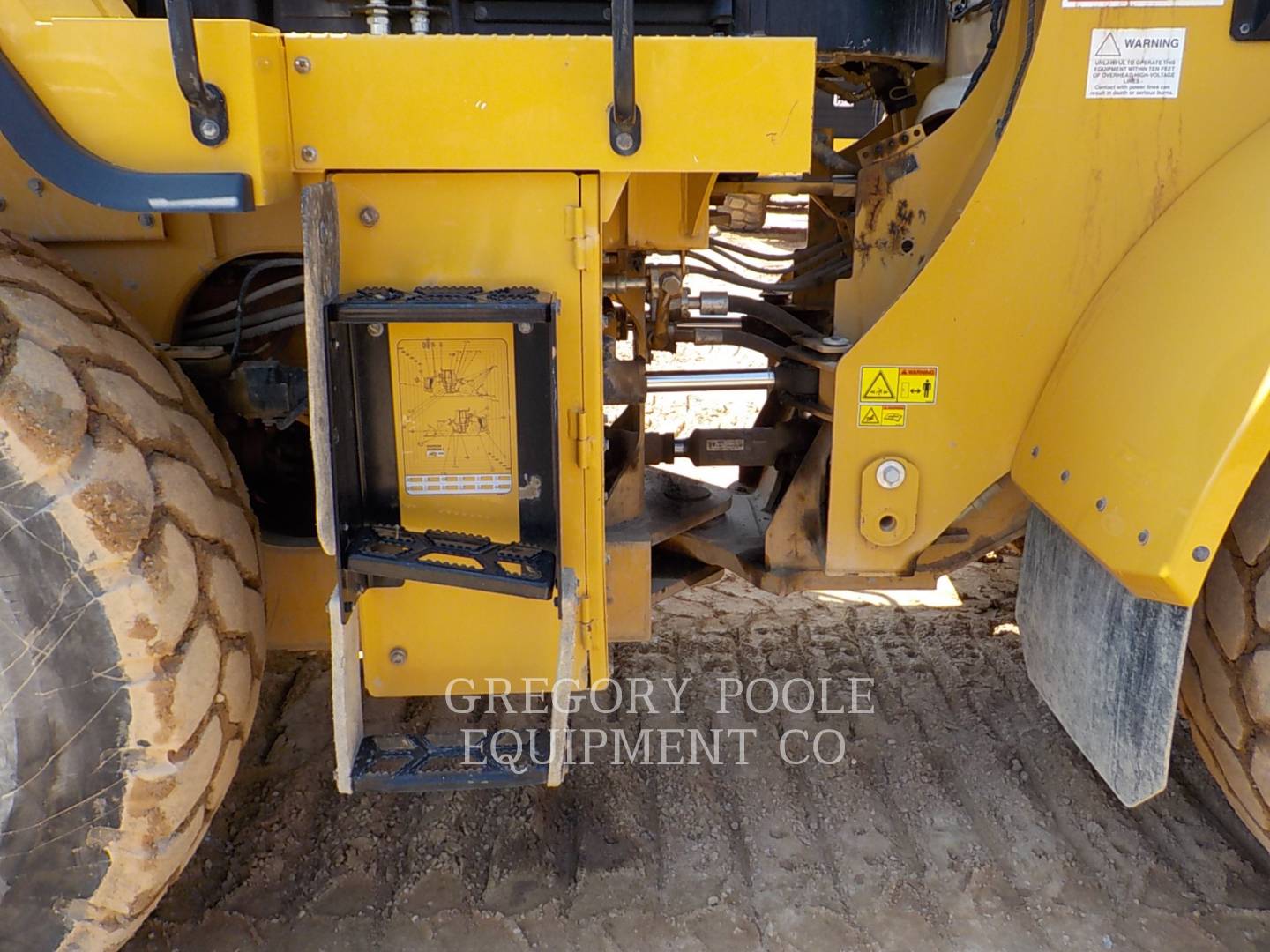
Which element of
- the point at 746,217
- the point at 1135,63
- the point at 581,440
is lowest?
the point at 581,440

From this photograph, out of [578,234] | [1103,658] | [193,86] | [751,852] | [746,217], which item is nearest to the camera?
[193,86]

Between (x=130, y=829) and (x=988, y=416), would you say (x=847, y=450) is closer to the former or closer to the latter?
(x=988, y=416)

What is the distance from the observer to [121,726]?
146 cm

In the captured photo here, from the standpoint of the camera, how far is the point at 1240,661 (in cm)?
160

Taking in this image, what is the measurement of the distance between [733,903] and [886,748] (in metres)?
0.67

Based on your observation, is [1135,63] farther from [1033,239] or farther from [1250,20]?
[1033,239]

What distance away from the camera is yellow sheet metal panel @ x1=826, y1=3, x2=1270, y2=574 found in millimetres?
1621

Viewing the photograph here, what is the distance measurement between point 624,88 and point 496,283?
358 mm

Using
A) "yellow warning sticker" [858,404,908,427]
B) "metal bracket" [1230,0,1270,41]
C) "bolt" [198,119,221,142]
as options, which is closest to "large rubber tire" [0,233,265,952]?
"bolt" [198,119,221,142]

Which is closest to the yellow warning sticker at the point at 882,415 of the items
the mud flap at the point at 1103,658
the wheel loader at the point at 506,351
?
the wheel loader at the point at 506,351

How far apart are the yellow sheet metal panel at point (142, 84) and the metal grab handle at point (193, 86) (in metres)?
0.01

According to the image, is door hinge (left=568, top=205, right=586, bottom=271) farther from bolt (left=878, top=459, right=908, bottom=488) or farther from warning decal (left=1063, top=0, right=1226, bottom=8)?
warning decal (left=1063, top=0, right=1226, bottom=8)

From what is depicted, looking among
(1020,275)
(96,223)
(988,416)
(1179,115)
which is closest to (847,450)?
(988,416)

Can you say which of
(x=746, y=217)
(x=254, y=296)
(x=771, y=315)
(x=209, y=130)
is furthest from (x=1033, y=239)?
(x=746, y=217)
